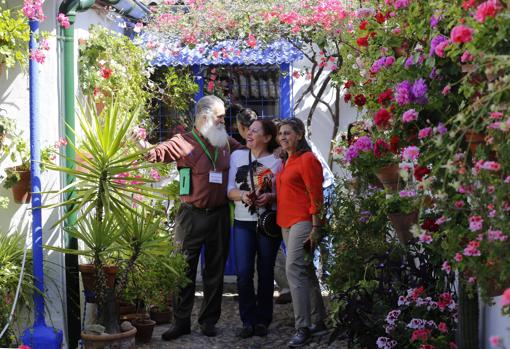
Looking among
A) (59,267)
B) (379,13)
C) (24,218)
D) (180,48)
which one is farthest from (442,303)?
(180,48)

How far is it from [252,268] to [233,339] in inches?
26.0

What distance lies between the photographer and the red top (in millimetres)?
6602

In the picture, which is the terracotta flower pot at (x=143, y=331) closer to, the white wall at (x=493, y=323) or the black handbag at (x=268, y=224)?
the black handbag at (x=268, y=224)

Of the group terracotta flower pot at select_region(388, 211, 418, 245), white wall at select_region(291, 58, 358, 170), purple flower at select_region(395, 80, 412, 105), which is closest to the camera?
purple flower at select_region(395, 80, 412, 105)

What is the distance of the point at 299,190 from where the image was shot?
22.0 feet

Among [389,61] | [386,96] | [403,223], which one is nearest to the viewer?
[386,96]

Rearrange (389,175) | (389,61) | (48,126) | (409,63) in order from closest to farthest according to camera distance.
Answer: (409,63) → (389,61) → (389,175) → (48,126)

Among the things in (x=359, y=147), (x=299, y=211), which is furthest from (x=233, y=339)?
(x=359, y=147)

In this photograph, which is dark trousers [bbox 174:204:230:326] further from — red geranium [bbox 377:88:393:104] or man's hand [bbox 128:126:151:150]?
red geranium [bbox 377:88:393:104]

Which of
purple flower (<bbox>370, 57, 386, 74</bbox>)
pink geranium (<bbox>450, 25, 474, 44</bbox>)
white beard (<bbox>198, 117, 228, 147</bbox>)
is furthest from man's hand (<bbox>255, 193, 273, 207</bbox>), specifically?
pink geranium (<bbox>450, 25, 474, 44</bbox>)

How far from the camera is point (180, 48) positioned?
10.4 meters

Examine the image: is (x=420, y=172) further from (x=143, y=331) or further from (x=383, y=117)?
(x=143, y=331)

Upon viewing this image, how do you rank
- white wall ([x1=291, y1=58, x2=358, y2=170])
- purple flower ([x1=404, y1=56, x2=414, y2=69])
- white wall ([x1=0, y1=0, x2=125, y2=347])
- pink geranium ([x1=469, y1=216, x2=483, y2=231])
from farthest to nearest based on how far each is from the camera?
white wall ([x1=291, y1=58, x2=358, y2=170]) → white wall ([x1=0, y1=0, x2=125, y2=347]) → purple flower ([x1=404, y1=56, x2=414, y2=69]) → pink geranium ([x1=469, y1=216, x2=483, y2=231])

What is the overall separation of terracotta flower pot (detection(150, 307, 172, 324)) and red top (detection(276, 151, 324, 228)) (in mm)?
1763
